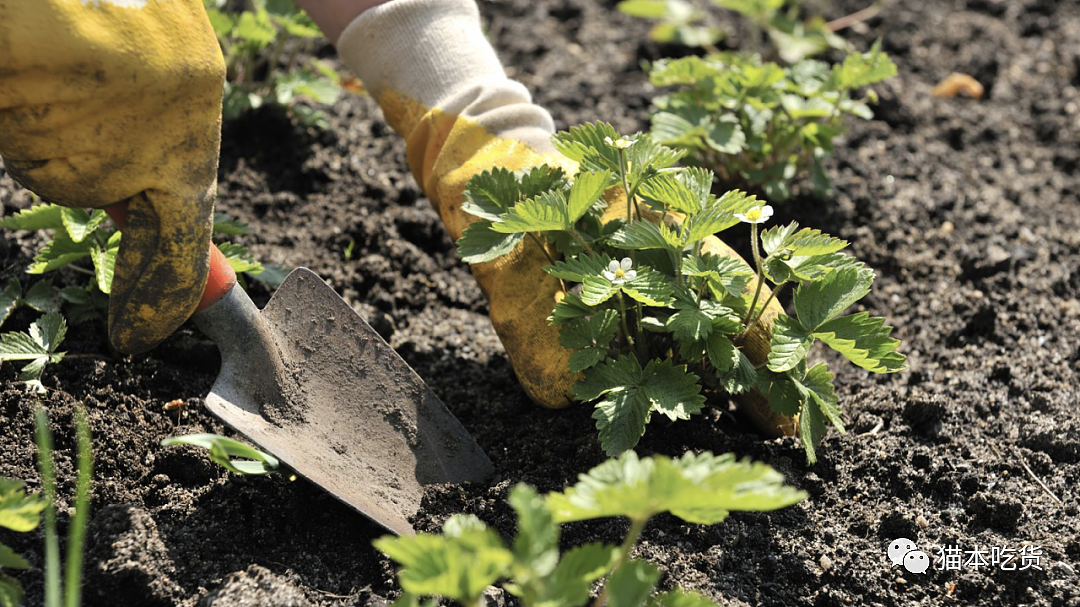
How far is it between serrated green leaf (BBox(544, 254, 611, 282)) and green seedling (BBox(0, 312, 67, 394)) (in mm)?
1027

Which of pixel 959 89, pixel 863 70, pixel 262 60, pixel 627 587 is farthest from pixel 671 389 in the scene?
pixel 959 89

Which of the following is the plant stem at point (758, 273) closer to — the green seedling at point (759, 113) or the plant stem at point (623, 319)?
the plant stem at point (623, 319)

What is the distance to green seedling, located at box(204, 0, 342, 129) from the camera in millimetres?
2635

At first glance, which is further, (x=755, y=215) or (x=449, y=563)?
(x=755, y=215)

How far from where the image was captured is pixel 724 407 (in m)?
2.06

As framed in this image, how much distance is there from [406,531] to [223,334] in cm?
54

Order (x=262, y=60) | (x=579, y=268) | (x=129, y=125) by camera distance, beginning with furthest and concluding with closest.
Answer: (x=262, y=60)
(x=579, y=268)
(x=129, y=125)

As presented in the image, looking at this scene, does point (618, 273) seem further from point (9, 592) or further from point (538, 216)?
point (9, 592)

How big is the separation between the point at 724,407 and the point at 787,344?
14.4 inches

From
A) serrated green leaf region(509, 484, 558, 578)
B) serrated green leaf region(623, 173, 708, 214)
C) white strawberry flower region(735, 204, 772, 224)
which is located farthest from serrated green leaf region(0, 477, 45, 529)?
white strawberry flower region(735, 204, 772, 224)

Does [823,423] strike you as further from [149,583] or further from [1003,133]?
[1003,133]

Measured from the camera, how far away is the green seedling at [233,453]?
1.58 meters

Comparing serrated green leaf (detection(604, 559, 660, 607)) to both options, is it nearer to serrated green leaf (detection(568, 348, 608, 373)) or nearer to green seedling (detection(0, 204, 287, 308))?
serrated green leaf (detection(568, 348, 608, 373))

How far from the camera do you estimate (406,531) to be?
1756mm
